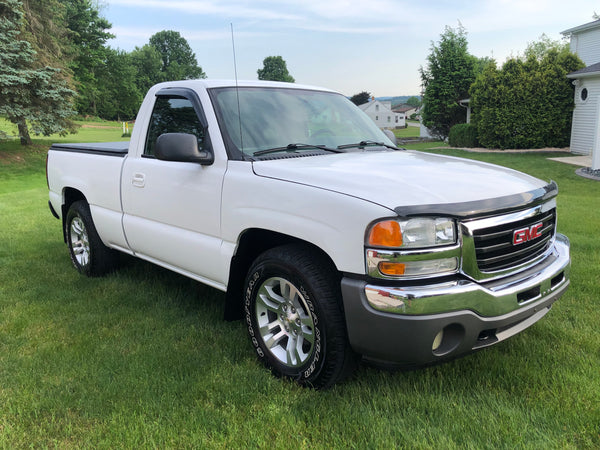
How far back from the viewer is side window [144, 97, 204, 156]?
12.6 ft

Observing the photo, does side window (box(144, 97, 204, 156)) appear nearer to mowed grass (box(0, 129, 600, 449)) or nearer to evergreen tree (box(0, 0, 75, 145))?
mowed grass (box(0, 129, 600, 449))

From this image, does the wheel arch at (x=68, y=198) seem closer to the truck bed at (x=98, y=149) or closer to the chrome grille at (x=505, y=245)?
the truck bed at (x=98, y=149)

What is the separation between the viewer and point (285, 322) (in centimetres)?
315

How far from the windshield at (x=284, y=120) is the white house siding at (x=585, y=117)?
1884 centimetres

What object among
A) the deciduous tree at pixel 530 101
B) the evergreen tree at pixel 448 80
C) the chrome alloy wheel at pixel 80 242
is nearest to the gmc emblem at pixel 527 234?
the chrome alloy wheel at pixel 80 242

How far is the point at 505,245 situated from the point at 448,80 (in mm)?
31558

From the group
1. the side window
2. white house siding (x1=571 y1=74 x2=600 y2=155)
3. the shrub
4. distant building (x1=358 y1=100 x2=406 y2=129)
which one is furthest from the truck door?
distant building (x1=358 y1=100 x2=406 y2=129)

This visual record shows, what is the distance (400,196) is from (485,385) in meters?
1.33

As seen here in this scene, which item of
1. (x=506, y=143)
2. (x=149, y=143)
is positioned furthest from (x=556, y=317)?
(x=506, y=143)

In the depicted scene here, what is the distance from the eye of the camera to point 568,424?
8.43ft

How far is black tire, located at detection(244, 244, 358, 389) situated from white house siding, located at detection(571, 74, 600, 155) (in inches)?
795

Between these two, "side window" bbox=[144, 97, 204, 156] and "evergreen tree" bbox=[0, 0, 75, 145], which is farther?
"evergreen tree" bbox=[0, 0, 75, 145]

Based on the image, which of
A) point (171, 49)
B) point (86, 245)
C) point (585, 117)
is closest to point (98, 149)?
point (86, 245)

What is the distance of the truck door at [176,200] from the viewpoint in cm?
351
